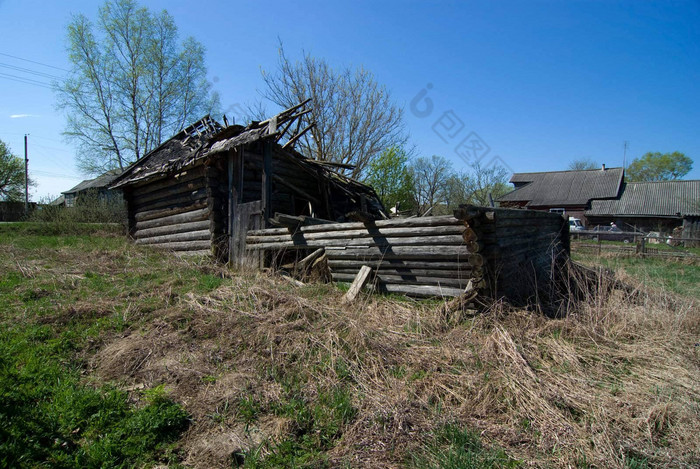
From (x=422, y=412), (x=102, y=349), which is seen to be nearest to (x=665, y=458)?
(x=422, y=412)

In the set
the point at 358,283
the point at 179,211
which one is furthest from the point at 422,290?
the point at 179,211

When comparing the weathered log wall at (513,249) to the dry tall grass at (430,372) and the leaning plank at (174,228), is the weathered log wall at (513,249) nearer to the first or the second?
the dry tall grass at (430,372)

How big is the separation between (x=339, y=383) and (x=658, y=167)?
73879mm

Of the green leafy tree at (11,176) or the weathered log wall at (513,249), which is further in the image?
the green leafy tree at (11,176)

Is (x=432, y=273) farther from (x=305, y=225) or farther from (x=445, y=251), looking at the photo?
(x=305, y=225)

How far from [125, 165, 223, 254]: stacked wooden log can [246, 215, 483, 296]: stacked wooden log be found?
3.93 meters

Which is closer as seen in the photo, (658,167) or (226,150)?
(226,150)

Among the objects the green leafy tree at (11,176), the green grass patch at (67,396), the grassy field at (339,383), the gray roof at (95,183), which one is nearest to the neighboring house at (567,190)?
the grassy field at (339,383)

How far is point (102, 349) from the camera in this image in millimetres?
4672

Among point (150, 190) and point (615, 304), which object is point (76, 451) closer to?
point (615, 304)

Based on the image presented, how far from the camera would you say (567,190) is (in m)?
38.4

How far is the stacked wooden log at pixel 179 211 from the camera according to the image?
10.1 meters

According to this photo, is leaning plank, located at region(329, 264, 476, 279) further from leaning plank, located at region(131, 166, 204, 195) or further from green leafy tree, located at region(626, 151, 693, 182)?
green leafy tree, located at region(626, 151, 693, 182)

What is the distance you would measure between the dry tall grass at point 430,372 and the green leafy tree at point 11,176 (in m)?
48.7
